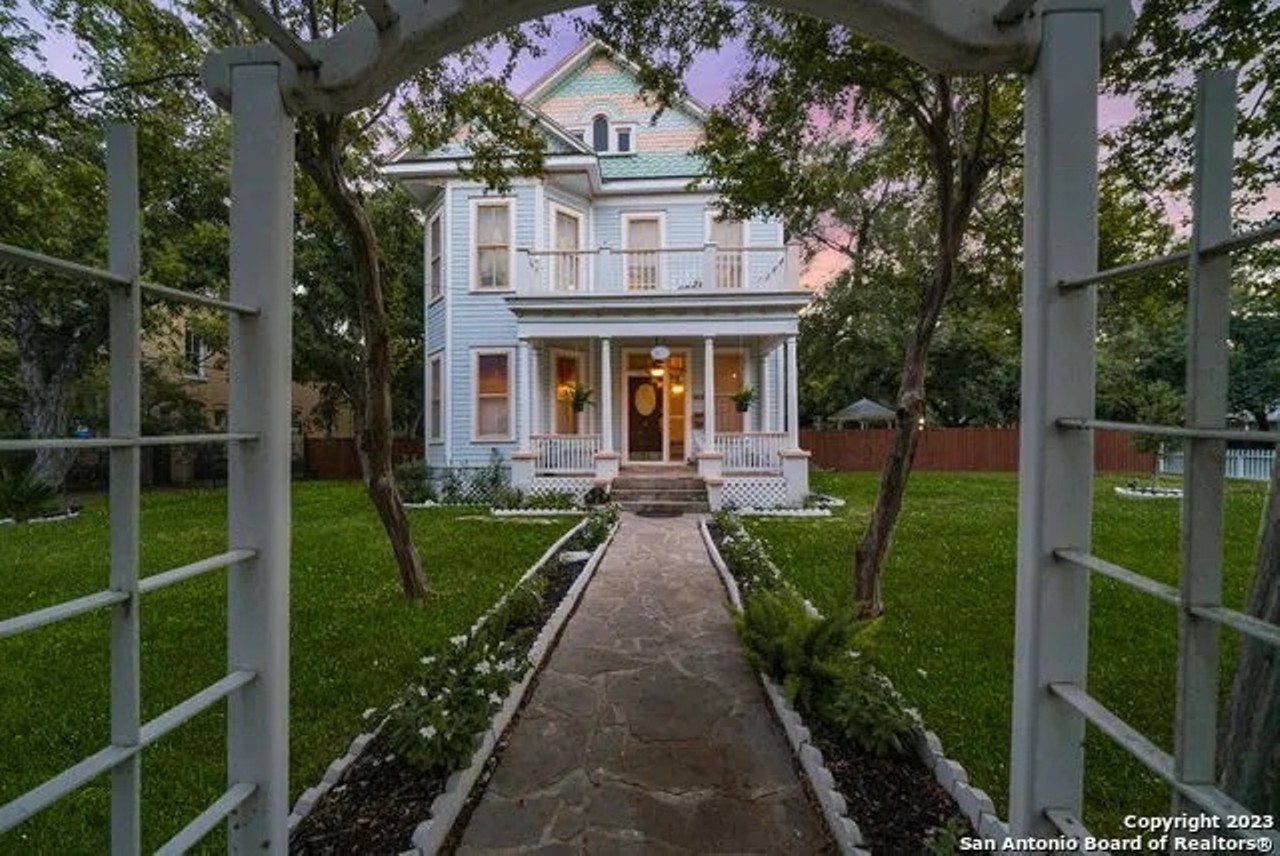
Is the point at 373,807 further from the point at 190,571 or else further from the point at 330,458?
the point at 330,458

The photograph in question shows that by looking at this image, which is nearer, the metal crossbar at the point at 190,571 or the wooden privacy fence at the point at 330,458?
the metal crossbar at the point at 190,571

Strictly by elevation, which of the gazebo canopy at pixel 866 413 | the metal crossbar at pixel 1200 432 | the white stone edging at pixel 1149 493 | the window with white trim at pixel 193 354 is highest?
the window with white trim at pixel 193 354

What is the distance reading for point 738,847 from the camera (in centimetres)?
253

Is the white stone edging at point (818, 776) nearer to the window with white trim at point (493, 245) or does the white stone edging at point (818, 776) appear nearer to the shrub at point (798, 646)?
the shrub at point (798, 646)

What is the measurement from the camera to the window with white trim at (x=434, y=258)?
1575 cm

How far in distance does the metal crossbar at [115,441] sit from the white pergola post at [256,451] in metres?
0.09

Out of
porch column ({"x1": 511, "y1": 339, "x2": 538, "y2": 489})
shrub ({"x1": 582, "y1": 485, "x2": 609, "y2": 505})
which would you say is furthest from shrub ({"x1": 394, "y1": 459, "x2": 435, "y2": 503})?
shrub ({"x1": 582, "y1": 485, "x2": 609, "y2": 505})

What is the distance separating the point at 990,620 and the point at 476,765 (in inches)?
176

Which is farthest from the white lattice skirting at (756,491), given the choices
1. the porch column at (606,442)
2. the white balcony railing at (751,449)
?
the porch column at (606,442)

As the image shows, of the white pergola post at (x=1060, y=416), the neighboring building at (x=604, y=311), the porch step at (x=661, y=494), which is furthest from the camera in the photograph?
the neighboring building at (x=604, y=311)

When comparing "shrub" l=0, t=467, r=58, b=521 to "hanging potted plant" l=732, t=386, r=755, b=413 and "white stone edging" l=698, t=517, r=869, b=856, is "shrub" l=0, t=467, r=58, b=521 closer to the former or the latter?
"hanging potted plant" l=732, t=386, r=755, b=413

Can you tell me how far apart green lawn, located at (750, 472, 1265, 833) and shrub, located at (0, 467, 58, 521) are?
12635 mm

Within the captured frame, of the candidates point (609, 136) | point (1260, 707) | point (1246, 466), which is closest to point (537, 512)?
point (609, 136)

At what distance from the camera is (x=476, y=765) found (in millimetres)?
2971
